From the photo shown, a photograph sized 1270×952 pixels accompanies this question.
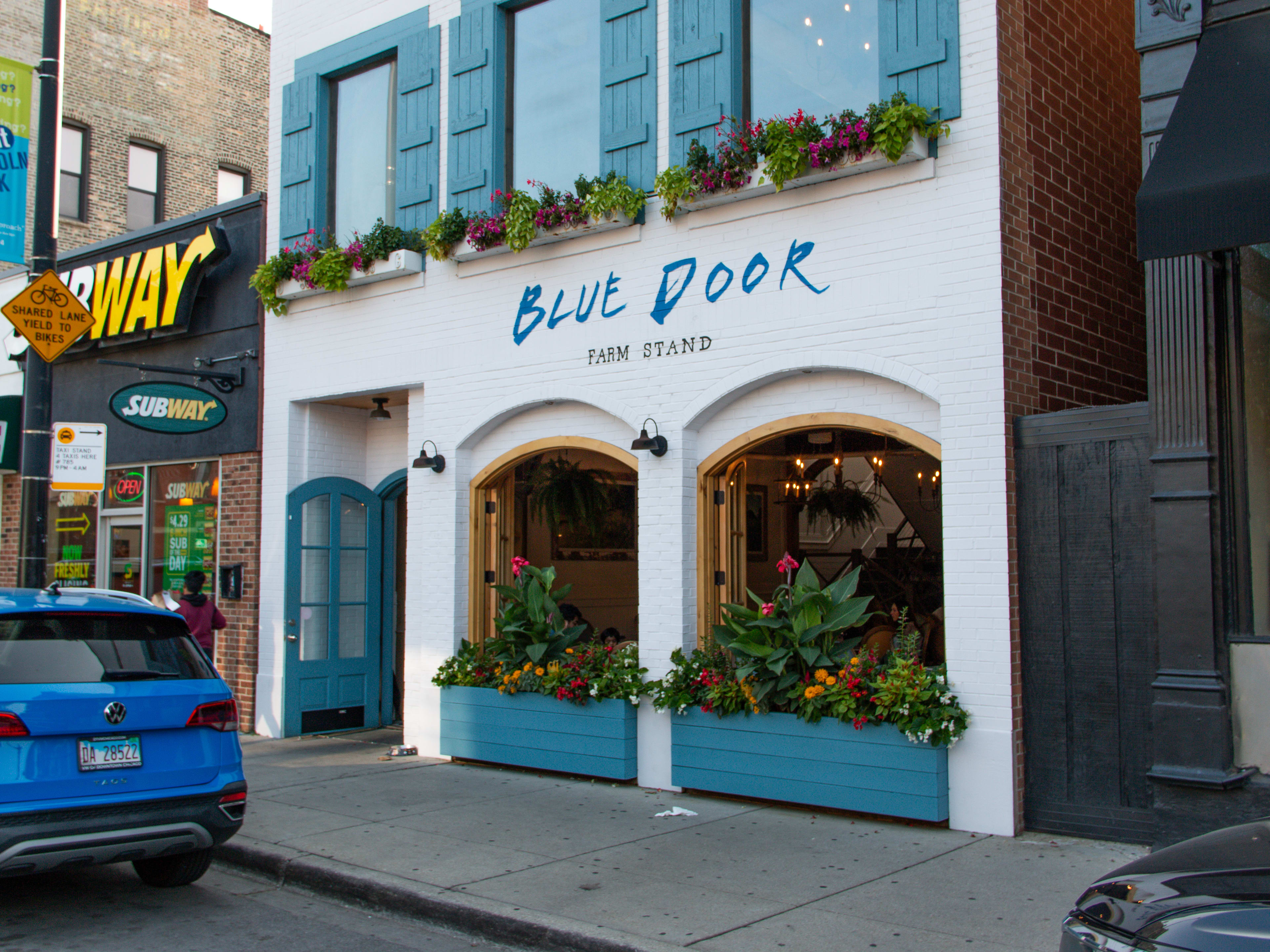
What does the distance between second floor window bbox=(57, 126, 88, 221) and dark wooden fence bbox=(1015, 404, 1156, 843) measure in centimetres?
1752

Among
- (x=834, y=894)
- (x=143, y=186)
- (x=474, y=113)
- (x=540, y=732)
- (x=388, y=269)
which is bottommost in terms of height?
(x=834, y=894)

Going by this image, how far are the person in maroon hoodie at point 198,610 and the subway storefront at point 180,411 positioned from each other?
3.69ft

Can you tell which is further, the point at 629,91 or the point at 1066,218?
the point at 629,91

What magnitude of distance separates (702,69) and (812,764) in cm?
515

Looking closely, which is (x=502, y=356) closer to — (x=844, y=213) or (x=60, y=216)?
(x=844, y=213)

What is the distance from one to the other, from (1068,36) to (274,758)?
344 inches

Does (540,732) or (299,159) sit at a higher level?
(299,159)

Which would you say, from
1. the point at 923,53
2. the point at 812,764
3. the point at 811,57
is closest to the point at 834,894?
the point at 812,764

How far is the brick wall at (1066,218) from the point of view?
7367 mm

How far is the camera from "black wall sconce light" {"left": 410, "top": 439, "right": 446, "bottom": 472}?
33.2 ft

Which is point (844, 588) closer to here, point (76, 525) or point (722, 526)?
point (722, 526)

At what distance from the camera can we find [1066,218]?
26.6 ft

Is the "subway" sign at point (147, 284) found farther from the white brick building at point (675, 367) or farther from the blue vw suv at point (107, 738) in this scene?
the blue vw suv at point (107, 738)

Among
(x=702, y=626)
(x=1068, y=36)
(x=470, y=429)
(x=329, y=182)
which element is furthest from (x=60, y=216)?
(x=1068, y=36)
